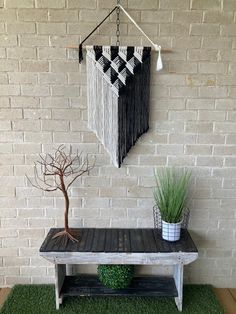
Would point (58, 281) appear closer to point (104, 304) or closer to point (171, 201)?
point (104, 304)

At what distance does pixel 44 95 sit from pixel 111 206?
0.98 meters

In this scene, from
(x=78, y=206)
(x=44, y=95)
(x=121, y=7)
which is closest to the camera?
(x=121, y=7)

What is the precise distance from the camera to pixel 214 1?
210 cm

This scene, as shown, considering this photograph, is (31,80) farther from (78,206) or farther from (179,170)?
(179,170)

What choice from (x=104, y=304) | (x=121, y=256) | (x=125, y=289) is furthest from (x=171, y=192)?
(x=104, y=304)

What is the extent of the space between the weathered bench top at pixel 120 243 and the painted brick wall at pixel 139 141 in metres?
0.09

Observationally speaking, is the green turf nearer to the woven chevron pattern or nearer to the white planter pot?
the white planter pot

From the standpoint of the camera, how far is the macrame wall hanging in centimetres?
210

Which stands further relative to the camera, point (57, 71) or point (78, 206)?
point (78, 206)

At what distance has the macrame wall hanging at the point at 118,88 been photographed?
2098 millimetres

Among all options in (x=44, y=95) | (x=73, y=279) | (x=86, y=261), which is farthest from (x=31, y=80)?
(x=73, y=279)

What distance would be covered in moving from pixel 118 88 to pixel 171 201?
0.88 meters

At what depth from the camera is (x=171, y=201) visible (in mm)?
2172

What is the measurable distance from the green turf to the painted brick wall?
157 millimetres
